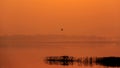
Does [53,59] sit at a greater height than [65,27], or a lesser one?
lesser

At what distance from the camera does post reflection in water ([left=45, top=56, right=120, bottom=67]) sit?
142cm

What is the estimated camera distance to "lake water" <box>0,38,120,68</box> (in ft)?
4.69

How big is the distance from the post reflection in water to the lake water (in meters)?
0.02

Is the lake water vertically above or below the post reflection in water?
above

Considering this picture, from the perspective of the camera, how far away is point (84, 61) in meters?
1.44

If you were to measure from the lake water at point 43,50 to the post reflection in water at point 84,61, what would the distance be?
0.02 metres

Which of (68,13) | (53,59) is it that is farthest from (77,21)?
(53,59)

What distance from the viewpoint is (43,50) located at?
1469mm

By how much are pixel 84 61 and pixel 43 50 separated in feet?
0.98

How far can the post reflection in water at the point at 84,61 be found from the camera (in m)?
1.42

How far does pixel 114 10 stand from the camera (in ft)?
4.68

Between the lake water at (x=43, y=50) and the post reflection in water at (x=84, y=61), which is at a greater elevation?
the lake water at (x=43, y=50)

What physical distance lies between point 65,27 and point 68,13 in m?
0.10

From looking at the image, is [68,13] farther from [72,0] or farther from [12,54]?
[12,54]
